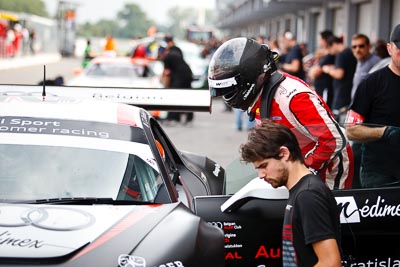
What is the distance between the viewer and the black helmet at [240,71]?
4.48 metres

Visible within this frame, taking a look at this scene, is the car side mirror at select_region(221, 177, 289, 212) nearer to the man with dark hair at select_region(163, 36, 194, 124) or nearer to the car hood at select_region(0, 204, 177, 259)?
the car hood at select_region(0, 204, 177, 259)

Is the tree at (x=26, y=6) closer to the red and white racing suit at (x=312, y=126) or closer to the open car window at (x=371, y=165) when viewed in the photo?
the open car window at (x=371, y=165)

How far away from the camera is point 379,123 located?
517 cm

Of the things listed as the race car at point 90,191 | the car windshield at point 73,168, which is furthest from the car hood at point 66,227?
the car windshield at point 73,168

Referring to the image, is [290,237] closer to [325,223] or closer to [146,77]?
[325,223]

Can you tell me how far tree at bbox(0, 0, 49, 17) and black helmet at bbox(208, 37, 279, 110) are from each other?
457 feet

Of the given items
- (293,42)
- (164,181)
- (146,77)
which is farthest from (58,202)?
(146,77)

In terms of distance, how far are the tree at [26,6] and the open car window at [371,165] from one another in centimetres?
13903

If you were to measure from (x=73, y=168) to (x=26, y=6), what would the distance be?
154155 mm

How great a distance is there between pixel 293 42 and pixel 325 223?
1256 centimetres

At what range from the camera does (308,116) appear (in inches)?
171

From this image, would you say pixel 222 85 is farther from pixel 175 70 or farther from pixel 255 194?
pixel 175 70

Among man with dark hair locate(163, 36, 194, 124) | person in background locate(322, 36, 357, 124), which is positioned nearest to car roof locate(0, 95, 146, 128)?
person in background locate(322, 36, 357, 124)

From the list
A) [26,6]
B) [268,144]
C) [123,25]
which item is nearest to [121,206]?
[268,144]
